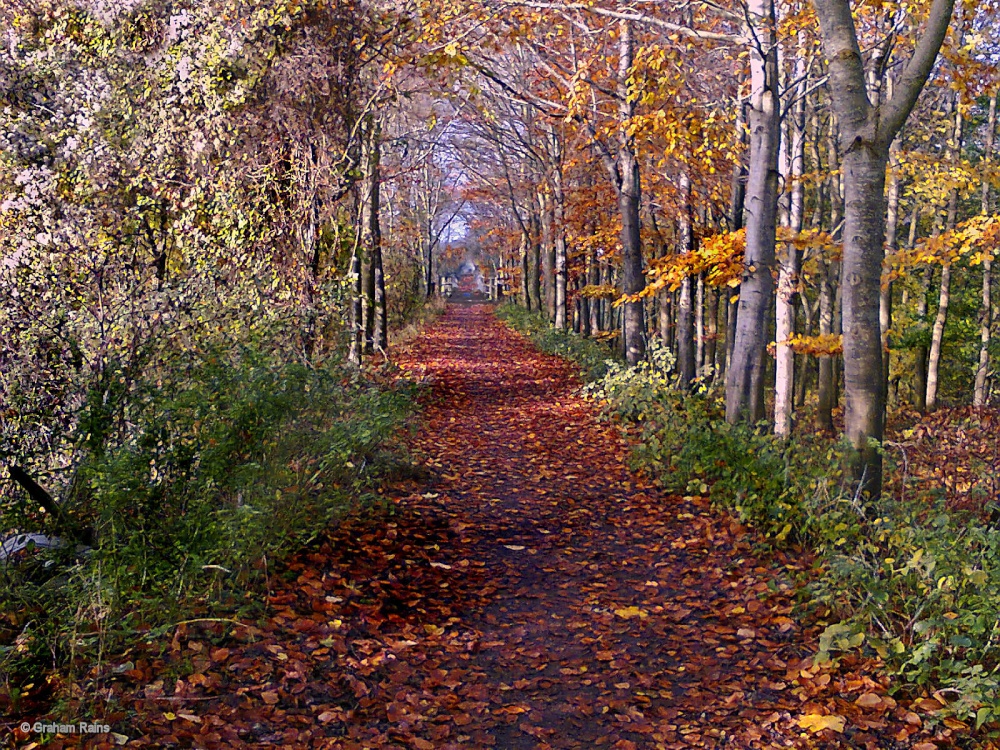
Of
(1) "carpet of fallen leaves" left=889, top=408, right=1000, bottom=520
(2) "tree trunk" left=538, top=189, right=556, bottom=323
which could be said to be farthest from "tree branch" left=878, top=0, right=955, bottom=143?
(2) "tree trunk" left=538, top=189, right=556, bottom=323

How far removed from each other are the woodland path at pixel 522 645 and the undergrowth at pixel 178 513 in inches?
11.5

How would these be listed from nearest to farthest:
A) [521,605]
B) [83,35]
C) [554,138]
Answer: [521,605], [83,35], [554,138]

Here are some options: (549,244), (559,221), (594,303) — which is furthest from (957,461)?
(594,303)

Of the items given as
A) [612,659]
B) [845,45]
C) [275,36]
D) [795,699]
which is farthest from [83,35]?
[795,699]

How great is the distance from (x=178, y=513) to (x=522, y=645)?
7.41ft

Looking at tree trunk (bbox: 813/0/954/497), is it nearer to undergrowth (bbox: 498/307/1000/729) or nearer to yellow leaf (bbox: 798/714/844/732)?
undergrowth (bbox: 498/307/1000/729)

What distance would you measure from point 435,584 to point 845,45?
4.86 m

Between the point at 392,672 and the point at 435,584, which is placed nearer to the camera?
the point at 392,672

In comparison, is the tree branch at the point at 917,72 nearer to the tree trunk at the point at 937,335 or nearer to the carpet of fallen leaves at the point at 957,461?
the carpet of fallen leaves at the point at 957,461

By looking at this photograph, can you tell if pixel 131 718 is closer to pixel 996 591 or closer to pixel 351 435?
pixel 351 435

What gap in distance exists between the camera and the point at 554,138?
22.8 m

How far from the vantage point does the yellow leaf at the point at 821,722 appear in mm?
3934

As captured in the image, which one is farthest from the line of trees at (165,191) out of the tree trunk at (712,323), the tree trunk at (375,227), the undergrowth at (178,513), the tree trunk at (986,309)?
the tree trunk at (986,309)

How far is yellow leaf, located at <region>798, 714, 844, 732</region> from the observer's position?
155 inches
